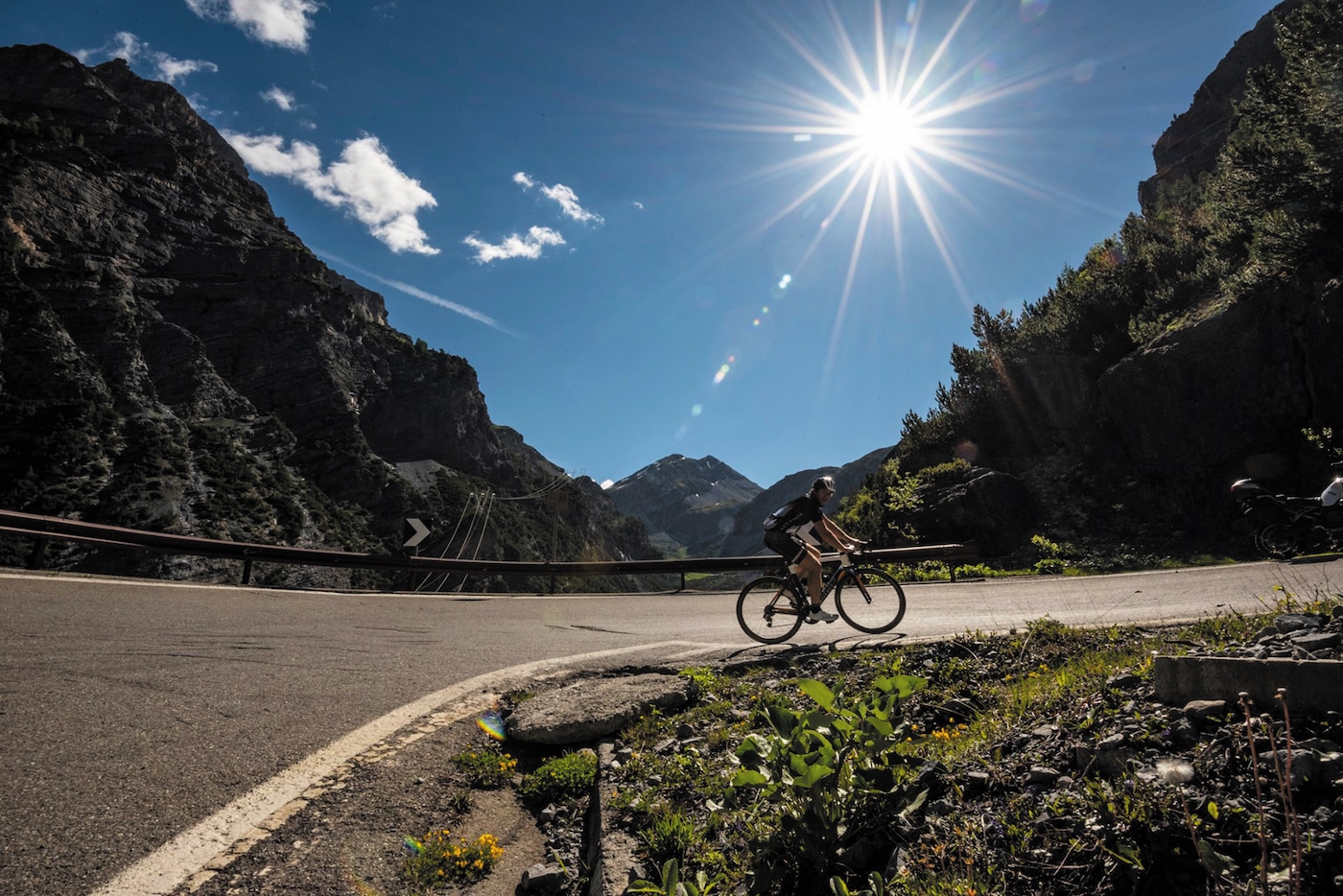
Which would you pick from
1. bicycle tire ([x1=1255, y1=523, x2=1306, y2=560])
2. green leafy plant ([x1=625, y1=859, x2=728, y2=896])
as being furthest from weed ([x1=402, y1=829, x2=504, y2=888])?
bicycle tire ([x1=1255, y1=523, x2=1306, y2=560])

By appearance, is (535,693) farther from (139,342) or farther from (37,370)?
(139,342)

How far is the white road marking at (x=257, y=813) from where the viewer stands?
2260mm

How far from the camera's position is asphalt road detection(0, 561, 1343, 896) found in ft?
8.71

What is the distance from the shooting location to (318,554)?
14172 mm

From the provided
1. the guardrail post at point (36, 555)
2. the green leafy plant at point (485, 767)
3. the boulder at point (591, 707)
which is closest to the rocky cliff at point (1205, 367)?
the boulder at point (591, 707)

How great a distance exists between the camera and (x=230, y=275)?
123188 millimetres

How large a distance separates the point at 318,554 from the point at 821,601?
11.8 meters

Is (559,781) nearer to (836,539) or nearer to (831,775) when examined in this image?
(831,775)

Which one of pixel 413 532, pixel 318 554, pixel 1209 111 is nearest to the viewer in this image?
pixel 318 554

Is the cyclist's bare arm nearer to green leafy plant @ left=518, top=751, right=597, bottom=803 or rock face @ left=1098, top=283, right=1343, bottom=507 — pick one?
green leafy plant @ left=518, top=751, right=597, bottom=803

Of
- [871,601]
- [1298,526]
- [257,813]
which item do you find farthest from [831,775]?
[1298,526]

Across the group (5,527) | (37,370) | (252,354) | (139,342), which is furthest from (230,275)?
(5,527)

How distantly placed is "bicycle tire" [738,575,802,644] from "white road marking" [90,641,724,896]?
3.98 metres

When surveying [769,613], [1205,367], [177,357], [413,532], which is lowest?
[769,613]
